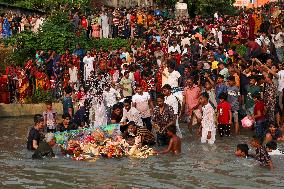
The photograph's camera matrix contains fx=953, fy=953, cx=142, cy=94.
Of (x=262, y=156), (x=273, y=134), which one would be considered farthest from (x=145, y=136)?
(x=262, y=156)

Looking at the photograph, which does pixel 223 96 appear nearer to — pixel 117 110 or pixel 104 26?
pixel 117 110

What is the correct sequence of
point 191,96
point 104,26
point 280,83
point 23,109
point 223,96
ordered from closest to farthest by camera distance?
1. point 223,96
2. point 191,96
3. point 280,83
4. point 23,109
5. point 104,26

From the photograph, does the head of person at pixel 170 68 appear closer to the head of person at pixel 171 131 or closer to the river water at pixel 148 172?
the river water at pixel 148 172

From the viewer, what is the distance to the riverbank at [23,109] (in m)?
27.7

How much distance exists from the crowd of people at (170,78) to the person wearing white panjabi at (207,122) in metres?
0.02

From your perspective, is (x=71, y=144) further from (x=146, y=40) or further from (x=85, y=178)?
(x=146, y=40)

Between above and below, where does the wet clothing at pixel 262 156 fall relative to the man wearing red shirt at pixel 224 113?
below

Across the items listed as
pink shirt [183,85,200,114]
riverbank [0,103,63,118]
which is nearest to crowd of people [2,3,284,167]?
pink shirt [183,85,200,114]

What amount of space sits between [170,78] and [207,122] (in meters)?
4.51

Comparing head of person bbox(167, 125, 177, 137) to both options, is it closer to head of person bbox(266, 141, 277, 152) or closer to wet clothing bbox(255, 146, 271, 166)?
head of person bbox(266, 141, 277, 152)

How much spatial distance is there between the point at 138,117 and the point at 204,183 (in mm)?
5038

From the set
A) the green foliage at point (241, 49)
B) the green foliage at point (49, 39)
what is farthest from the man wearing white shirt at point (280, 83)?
the green foliage at point (49, 39)

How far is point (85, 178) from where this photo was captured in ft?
57.0

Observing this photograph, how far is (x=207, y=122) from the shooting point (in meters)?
21.4
